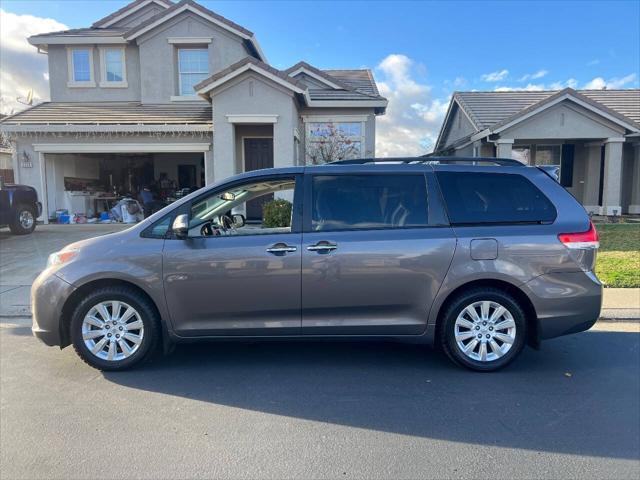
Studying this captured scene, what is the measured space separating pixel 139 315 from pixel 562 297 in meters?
3.76

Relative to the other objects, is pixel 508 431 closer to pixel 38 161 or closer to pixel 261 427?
pixel 261 427

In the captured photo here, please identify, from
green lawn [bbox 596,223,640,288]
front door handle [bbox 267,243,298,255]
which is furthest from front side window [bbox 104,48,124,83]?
green lawn [bbox 596,223,640,288]

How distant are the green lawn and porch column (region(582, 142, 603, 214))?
4.06 meters

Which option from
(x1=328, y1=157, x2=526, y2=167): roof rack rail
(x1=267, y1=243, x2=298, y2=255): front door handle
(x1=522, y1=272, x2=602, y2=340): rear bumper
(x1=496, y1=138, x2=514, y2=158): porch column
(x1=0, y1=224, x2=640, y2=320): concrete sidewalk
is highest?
(x1=496, y1=138, x2=514, y2=158): porch column

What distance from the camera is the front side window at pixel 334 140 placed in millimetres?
14406

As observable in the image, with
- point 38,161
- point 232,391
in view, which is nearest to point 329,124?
point 38,161

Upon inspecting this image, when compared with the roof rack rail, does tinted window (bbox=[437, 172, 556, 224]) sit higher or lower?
lower

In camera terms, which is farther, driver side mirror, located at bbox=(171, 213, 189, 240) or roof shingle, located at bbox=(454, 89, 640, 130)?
roof shingle, located at bbox=(454, 89, 640, 130)

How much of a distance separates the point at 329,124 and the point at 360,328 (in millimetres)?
11474

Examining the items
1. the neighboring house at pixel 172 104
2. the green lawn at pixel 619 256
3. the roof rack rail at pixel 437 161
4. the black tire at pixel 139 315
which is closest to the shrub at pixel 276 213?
the roof rack rail at pixel 437 161

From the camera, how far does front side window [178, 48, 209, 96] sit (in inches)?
609

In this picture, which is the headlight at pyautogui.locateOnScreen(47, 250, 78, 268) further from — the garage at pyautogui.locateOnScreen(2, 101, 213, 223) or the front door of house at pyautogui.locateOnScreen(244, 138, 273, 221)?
the front door of house at pyautogui.locateOnScreen(244, 138, 273, 221)

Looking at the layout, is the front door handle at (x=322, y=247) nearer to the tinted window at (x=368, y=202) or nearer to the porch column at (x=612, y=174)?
the tinted window at (x=368, y=202)

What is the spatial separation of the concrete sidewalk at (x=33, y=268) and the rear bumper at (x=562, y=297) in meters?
2.17
